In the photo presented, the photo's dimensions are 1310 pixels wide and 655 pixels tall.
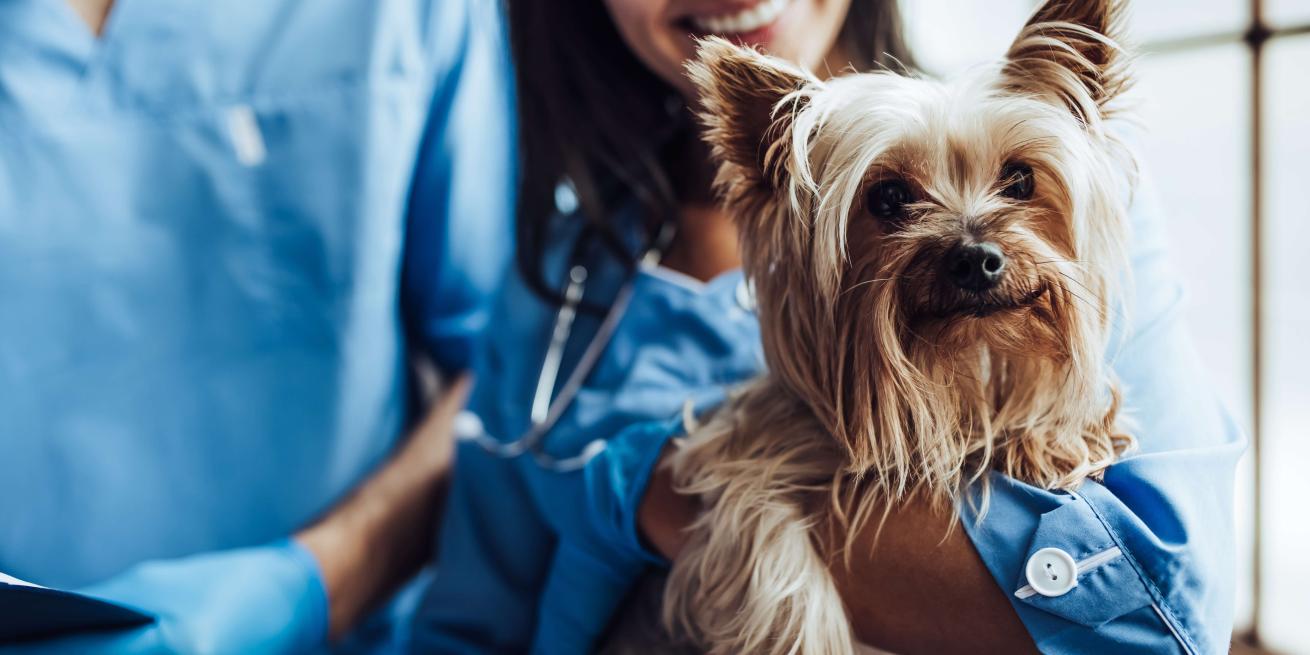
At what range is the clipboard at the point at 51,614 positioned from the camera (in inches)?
35.0

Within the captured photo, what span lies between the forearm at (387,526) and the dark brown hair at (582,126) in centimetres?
36

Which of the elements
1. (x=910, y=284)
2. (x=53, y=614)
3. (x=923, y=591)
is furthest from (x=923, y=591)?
(x=53, y=614)

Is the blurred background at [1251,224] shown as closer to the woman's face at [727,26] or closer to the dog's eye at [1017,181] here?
the woman's face at [727,26]

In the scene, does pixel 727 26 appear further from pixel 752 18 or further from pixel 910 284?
pixel 910 284

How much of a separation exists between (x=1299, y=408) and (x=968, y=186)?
114 centimetres

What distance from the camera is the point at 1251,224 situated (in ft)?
4.35

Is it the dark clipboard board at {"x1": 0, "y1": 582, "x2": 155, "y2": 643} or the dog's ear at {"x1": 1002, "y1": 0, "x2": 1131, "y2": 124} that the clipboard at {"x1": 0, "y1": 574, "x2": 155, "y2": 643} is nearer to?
the dark clipboard board at {"x1": 0, "y1": 582, "x2": 155, "y2": 643}

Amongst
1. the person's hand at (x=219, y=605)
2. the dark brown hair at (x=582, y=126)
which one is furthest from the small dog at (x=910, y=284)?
the person's hand at (x=219, y=605)

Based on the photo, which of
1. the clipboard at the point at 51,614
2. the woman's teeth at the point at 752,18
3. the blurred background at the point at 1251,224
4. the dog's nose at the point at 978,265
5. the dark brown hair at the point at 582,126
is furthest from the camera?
the blurred background at the point at 1251,224

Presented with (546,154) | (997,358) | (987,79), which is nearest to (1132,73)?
(987,79)

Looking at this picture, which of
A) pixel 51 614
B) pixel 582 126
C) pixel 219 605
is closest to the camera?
pixel 51 614

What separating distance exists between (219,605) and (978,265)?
903 mm

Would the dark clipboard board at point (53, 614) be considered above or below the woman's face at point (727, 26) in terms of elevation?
below

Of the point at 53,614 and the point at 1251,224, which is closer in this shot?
the point at 53,614
